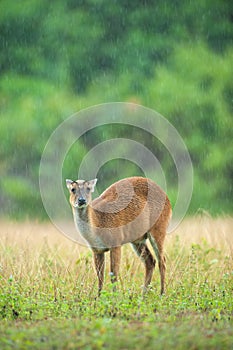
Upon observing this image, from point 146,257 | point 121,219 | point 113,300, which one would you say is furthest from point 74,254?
point 113,300

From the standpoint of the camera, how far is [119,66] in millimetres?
22812

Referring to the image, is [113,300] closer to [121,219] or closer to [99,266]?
[99,266]

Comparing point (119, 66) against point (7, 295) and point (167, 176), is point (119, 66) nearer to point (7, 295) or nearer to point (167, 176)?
point (167, 176)

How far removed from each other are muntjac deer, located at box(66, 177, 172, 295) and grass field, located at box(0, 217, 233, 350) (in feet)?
0.81

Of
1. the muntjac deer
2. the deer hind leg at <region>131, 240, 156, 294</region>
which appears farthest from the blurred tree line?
the muntjac deer

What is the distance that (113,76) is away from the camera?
22.8m

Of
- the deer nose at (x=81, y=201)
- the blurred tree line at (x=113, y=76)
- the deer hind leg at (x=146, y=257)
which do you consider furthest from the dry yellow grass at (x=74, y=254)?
the blurred tree line at (x=113, y=76)

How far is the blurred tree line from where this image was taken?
21.3 m

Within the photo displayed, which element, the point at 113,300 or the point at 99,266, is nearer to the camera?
the point at 113,300

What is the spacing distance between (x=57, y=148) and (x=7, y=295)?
1316cm

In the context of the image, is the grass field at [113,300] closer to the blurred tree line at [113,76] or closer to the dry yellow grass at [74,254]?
the dry yellow grass at [74,254]

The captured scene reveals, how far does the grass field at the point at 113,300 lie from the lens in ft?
20.9

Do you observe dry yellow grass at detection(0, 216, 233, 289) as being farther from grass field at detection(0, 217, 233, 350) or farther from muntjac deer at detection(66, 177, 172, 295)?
muntjac deer at detection(66, 177, 172, 295)

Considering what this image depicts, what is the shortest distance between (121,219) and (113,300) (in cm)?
205
